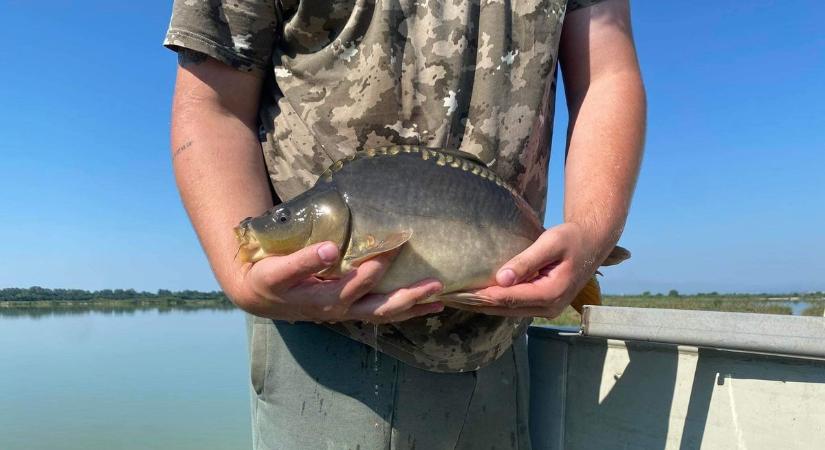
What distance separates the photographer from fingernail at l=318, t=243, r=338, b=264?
1.49 metres

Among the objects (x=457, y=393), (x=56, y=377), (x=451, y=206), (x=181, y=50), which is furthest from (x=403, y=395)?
(x=56, y=377)

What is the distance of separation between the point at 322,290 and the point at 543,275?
24.8 inches

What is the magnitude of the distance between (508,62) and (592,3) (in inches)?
21.4

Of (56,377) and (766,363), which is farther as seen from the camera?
(56,377)

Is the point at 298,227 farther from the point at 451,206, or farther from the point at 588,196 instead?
the point at 588,196

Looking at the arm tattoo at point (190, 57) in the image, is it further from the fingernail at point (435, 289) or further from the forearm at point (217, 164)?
the fingernail at point (435, 289)

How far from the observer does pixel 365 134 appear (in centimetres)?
200

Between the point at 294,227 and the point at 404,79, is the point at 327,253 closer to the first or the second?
the point at 294,227

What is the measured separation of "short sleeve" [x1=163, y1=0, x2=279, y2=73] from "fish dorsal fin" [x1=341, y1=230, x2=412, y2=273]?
817 mm

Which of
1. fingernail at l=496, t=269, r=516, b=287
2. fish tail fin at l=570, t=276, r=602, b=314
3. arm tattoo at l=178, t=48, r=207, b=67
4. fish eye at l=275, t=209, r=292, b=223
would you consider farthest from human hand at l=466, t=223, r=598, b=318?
arm tattoo at l=178, t=48, r=207, b=67

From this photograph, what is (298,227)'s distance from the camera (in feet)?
A: 5.69

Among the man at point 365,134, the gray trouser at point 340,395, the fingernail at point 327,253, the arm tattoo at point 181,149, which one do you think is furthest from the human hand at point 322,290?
the arm tattoo at point 181,149

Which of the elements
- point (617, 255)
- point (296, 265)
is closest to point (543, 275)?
point (617, 255)

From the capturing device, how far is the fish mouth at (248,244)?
1705 millimetres
